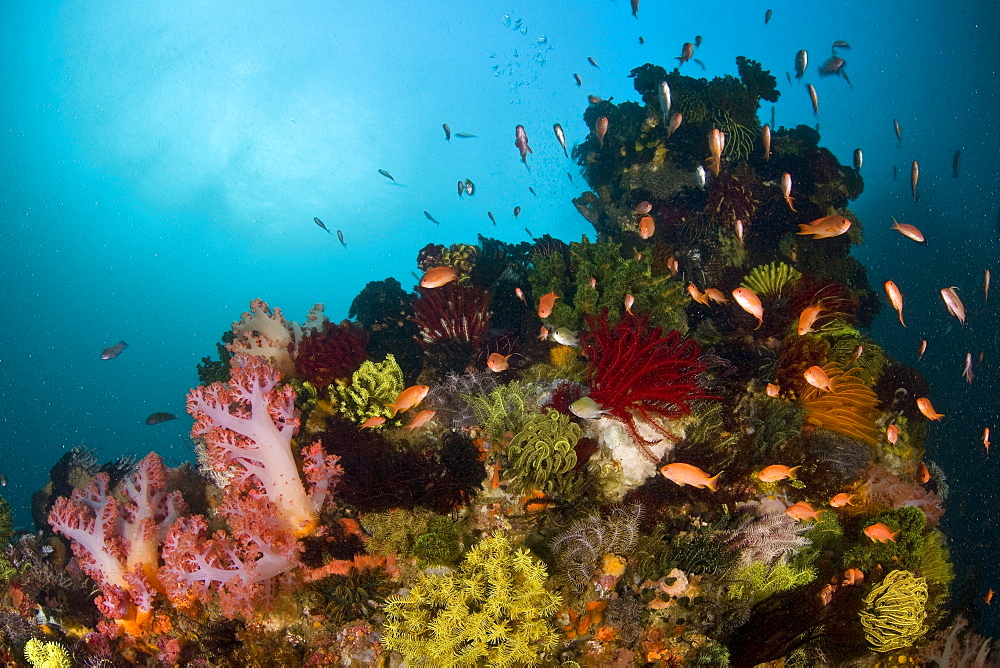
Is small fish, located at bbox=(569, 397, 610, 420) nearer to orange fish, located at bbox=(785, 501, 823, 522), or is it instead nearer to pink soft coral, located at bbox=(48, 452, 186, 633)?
orange fish, located at bbox=(785, 501, 823, 522)

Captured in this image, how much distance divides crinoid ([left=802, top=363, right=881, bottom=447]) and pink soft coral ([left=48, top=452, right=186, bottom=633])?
7.81 metres

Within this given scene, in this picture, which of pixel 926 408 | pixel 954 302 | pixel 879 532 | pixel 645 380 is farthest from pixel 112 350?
pixel 954 302

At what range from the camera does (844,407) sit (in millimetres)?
5582

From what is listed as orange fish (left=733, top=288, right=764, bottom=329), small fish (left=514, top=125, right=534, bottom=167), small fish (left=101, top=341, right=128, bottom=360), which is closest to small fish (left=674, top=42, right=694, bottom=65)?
small fish (left=514, top=125, right=534, bottom=167)

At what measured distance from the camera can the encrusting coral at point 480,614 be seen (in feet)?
11.8

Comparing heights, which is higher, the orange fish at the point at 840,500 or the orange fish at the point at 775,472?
the orange fish at the point at 775,472

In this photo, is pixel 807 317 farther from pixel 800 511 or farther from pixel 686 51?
pixel 686 51

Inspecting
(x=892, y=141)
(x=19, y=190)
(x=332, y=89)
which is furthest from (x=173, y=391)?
(x=892, y=141)

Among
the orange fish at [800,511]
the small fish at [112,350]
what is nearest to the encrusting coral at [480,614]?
the orange fish at [800,511]

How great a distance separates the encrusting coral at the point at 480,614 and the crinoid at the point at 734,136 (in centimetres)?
1034

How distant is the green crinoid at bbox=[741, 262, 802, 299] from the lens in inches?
268

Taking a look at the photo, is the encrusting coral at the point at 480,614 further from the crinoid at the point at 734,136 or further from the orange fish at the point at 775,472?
the crinoid at the point at 734,136

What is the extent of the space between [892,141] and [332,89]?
267ft

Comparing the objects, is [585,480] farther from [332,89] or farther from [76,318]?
[76,318]
